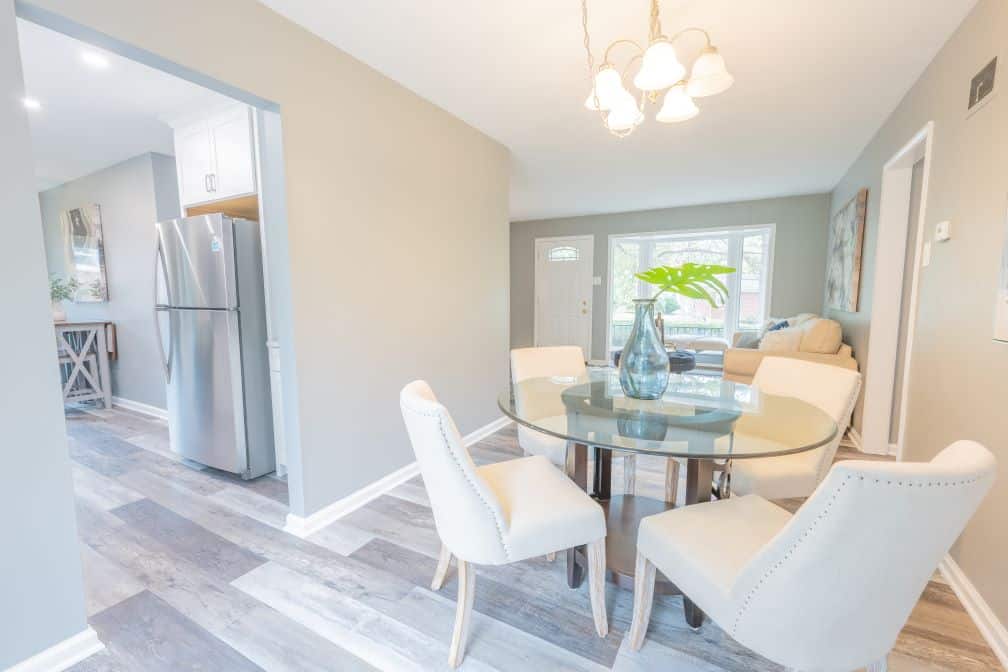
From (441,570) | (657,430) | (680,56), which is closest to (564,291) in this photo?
(680,56)

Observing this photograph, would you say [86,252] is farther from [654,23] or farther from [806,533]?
[806,533]

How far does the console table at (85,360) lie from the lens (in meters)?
3.94

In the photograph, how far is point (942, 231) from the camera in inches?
75.9

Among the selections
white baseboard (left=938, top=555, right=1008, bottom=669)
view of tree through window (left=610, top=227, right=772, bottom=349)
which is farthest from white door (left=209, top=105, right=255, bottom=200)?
view of tree through window (left=610, top=227, right=772, bottom=349)

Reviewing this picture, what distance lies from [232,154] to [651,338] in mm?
2644

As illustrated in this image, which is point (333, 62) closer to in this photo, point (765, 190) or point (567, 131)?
point (567, 131)

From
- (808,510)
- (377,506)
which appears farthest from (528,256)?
(808,510)

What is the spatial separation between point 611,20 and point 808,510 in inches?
80.3

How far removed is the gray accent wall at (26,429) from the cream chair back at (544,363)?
1.78 metres

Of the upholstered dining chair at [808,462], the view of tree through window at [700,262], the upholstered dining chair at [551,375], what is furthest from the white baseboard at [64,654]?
the view of tree through window at [700,262]

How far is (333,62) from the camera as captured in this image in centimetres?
207

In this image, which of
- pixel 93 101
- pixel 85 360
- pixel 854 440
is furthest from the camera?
pixel 85 360

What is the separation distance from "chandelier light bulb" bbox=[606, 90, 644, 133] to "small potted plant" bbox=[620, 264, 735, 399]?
0.62 metres

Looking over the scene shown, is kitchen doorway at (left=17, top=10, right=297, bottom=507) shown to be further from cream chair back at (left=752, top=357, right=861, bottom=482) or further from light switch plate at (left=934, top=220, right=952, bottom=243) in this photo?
light switch plate at (left=934, top=220, right=952, bottom=243)
